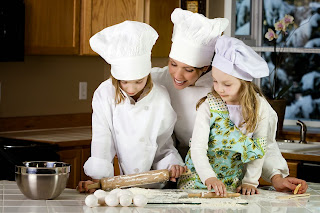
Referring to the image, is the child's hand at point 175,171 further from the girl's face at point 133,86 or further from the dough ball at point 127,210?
the dough ball at point 127,210

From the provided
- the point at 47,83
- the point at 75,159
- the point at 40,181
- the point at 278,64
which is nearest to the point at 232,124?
the point at 40,181

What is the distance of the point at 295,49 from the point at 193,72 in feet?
8.66

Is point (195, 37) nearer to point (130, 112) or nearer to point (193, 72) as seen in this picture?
point (193, 72)

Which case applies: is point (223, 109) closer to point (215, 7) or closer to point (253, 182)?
point (253, 182)

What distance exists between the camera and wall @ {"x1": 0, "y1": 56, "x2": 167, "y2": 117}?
4406 millimetres

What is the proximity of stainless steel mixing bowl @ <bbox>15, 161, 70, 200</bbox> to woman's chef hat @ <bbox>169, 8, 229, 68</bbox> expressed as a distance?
83 centimetres

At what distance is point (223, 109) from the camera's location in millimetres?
2465

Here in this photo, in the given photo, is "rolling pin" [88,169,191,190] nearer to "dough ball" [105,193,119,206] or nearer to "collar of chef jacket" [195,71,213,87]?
"dough ball" [105,193,119,206]

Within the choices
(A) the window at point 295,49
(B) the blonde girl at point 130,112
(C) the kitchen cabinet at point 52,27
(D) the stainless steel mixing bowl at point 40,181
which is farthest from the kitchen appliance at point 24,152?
(A) the window at point 295,49

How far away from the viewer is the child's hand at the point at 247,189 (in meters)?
2.41

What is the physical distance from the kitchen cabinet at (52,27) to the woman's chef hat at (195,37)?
169 cm

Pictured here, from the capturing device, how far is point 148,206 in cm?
205

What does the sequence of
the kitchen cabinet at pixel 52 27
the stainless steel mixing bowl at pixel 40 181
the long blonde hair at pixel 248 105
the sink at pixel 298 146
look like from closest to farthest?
1. the stainless steel mixing bowl at pixel 40 181
2. the long blonde hair at pixel 248 105
3. the kitchen cabinet at pixel 52 27
4. the sink at pixel 298 146

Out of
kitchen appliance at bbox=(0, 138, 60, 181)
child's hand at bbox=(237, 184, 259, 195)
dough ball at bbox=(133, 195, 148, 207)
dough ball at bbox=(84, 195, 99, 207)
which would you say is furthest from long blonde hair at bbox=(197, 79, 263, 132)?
kitchen appliance at bbox=(0, 138, 60, 181)
